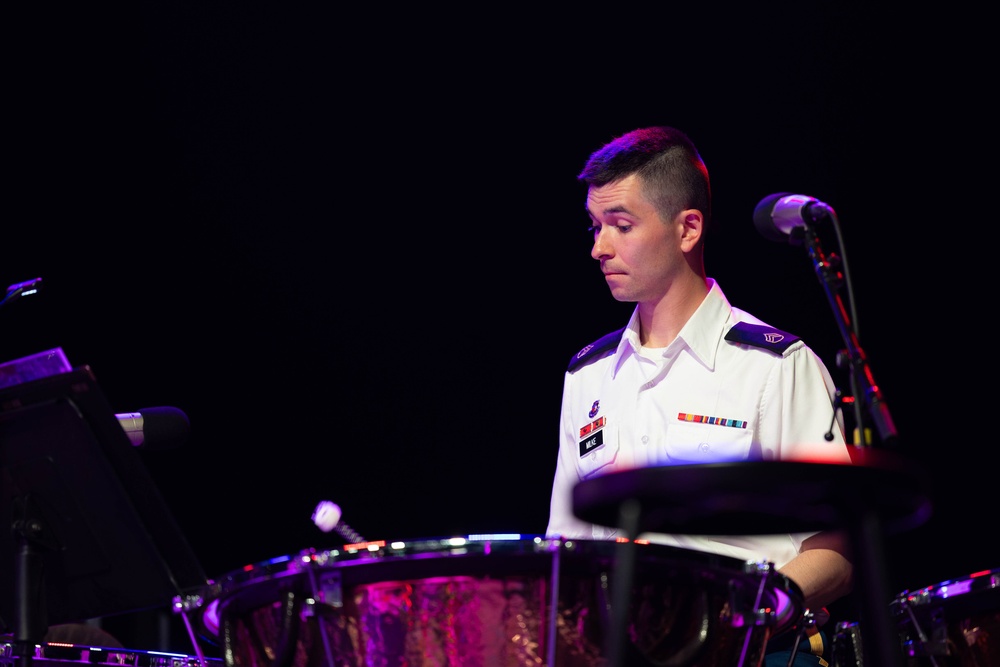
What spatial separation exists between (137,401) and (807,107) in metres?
2.74

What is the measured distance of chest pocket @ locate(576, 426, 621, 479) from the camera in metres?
2.80

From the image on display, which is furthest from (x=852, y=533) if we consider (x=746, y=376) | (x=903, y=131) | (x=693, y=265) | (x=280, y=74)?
(x=280, y=74)

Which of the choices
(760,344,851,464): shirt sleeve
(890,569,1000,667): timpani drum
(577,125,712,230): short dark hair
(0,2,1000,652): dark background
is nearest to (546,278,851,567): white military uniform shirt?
(760,344,851,464): shirt sleeve

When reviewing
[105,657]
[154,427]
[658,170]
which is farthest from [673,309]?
[105,657]

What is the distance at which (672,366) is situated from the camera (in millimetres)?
2818

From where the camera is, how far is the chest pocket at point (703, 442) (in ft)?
8.57

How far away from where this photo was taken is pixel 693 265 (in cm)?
293

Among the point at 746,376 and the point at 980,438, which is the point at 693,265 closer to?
the point at 746,376

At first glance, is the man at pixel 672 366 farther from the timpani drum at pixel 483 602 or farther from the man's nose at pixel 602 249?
the timpani drum at pixel 483 602

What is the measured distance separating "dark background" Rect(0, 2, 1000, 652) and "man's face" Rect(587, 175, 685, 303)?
1.36m

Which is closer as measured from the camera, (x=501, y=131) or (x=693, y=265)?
(x=693, y=265)

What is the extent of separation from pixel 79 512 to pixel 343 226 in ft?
9.02

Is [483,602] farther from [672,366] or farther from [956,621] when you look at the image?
[672,366]

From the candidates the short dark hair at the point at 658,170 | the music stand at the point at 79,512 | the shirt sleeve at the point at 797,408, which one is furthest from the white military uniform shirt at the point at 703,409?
the music stand at the point at 79,512
